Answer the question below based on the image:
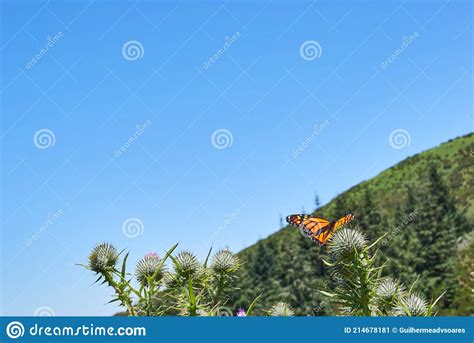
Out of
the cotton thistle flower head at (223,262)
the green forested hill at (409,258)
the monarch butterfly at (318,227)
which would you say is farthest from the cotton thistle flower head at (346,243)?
the green forested hill at (409,258)

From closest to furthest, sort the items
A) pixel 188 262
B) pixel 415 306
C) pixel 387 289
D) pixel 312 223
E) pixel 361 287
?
pixel 361 287, pixel 415 306, pixel 387 289, pixel 188 262, pixel 312 223

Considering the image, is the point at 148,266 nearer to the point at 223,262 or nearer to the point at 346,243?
the point at 223,262

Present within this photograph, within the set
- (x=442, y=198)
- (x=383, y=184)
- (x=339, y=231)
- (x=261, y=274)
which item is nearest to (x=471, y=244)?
(x=442, y=198)

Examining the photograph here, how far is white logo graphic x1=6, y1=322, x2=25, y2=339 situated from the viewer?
4160 mm

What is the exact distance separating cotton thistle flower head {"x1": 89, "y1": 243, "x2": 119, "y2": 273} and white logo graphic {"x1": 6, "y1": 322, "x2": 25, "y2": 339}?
78cm

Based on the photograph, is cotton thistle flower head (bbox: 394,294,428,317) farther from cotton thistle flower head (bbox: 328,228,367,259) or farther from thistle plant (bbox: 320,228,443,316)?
cotton thistle flower head (bbox: 328,228,367,259)

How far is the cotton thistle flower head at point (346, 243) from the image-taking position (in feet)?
13.9

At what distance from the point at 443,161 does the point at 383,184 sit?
21069 millimetres

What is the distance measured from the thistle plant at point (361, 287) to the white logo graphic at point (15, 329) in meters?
2.30

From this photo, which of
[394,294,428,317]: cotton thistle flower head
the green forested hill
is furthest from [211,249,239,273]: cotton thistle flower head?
the green forested hill

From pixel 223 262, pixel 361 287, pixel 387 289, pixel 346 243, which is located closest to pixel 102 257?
pixel 223 262

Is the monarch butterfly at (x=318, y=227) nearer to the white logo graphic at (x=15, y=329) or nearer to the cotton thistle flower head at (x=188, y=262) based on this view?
the cotton thistle flower head at (x=188, y=262)

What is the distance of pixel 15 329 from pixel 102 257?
103 centimetres

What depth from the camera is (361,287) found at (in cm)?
385
